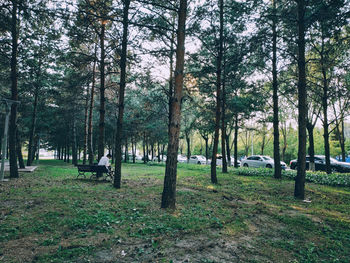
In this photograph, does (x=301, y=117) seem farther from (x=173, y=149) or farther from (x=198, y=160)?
(x=198, y=160)

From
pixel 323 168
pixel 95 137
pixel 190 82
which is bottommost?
pixel 323 168

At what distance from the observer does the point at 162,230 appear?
4.96 metres

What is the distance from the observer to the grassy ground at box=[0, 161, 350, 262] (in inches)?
154

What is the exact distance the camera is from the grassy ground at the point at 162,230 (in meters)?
3.91

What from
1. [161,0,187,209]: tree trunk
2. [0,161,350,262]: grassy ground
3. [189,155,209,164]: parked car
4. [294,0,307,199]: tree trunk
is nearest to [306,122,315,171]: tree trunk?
[294,0,307,199]: tree trunk

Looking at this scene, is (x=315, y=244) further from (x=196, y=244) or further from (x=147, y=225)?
(x=147, y=225)

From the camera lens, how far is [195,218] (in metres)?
5.82

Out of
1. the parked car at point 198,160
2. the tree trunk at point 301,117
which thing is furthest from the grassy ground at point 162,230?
the parked car at point 198,160

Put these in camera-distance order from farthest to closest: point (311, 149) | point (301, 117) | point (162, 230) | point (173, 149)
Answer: point (311, 149) < point (301, 117) < point (173, 149) < point (162, 230)

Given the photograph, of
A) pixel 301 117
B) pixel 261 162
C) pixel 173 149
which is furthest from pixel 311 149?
pixel 173 149

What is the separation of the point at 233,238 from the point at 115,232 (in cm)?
262

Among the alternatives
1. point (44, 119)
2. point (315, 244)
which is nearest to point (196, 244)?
point (315, 244)

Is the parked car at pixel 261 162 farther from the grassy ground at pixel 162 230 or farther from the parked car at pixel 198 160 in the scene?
the grassy ground at pixel 162 230

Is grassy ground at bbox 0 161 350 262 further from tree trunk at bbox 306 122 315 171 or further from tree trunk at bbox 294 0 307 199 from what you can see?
tree trunk at bbox 306 122 315 171
